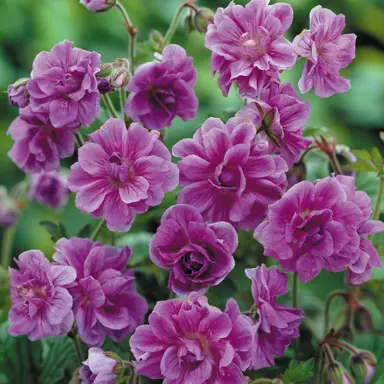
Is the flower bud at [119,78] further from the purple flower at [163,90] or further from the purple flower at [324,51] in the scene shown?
the purple flower at [324,51]

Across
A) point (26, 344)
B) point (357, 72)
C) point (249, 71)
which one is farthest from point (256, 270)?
point (357, 72)

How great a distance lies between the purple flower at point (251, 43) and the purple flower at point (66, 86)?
0.10 m

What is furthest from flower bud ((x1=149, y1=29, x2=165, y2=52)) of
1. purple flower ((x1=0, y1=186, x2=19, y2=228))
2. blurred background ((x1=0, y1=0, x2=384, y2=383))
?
blurred background ((x1=0, y1=0, x2=384, y2=383))

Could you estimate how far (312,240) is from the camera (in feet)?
2.01

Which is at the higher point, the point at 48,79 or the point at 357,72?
the point at 48,79

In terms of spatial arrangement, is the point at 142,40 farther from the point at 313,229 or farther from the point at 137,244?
the point at 313,229

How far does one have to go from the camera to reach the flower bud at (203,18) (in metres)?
0.80

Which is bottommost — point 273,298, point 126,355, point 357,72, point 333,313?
point 357,72

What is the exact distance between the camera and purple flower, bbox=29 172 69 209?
37.0 inches

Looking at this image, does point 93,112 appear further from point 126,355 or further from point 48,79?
point 126,355

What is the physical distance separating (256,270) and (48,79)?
0.78 feet

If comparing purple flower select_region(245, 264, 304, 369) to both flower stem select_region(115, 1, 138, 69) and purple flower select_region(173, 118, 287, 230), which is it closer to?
purple flower select_region(173, 118, 287, 230)

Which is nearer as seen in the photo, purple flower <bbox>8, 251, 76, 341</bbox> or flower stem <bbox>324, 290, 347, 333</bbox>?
purple flower <bbox>8, 251, 76, 341</bbox>

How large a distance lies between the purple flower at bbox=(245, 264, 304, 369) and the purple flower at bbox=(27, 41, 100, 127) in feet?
0.63
